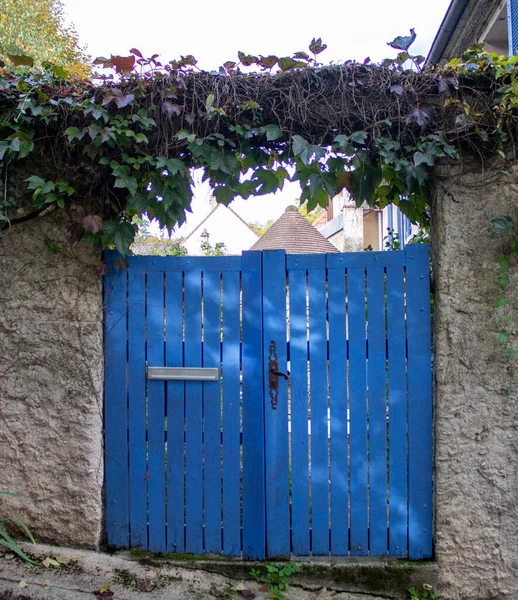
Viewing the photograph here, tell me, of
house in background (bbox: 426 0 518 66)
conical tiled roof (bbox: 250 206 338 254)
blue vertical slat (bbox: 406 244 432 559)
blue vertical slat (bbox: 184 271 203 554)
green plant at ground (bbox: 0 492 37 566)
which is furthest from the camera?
conical tiled roof (bbox: 250 206 338 254)

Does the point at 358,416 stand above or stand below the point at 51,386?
below

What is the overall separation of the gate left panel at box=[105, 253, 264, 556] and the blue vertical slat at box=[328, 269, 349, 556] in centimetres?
41

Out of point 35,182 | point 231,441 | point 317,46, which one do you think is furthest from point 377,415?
point 35,182

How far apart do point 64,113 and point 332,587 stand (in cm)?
287

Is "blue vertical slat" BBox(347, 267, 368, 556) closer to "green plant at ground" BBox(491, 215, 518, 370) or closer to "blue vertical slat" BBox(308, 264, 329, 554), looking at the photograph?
"blue vertical slat" BBox(308, 264, 329, 554)

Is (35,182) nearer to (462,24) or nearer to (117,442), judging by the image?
(117,442)

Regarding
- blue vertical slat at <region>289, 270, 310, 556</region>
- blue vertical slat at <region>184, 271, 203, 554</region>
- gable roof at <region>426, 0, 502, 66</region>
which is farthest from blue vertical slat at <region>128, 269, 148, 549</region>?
gable roof at <region>426, 0, 502, 66</region>

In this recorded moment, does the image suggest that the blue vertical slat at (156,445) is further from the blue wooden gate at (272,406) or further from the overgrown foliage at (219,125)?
the overgrown foliage at (219,125)

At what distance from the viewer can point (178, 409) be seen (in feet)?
8.66

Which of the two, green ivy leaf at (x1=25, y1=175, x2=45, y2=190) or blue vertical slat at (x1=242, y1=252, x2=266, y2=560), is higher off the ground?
green ivy leaf at (x1=25, y1=175, x2=45, y2=190)

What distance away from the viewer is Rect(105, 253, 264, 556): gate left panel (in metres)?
2.63

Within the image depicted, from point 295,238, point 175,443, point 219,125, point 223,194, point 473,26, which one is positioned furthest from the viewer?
point 295,238

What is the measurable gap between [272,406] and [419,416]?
0.79 meters

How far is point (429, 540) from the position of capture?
253cm
